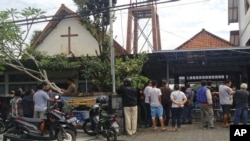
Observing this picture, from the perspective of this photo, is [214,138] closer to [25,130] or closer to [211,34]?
[25,130]

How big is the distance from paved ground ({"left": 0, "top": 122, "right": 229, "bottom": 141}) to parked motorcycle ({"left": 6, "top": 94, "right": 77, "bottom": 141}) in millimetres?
1469

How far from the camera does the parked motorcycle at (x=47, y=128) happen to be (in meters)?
11.1

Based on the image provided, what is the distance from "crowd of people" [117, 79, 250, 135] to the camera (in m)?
12.9

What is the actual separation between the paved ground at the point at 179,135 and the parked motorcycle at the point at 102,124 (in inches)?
19.3

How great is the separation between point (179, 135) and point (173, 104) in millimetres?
1352

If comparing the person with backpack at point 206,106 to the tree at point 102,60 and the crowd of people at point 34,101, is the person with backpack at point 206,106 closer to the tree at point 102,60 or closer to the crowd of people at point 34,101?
the tree at point 102,60

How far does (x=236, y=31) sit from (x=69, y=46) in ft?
43.3

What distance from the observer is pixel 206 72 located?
77.9ft

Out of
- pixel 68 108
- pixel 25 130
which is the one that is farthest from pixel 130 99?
pixel 25 130

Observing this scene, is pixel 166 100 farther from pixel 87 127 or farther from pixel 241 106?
pixel 87 127

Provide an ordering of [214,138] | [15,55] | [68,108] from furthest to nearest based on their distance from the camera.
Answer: [15,55] < [68,108] < [214,138]

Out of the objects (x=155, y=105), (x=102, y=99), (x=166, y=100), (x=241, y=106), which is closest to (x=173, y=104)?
(x=155, y=105)

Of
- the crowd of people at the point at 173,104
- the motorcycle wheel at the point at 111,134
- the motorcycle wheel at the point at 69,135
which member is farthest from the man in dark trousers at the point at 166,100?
the motorcycle wheel at the point at 69,135

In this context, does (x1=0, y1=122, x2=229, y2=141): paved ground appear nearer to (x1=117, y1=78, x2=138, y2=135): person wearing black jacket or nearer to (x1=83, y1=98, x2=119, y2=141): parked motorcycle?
(x1=117, y1=78, x2=138, y2=135): person wearing black jacket
